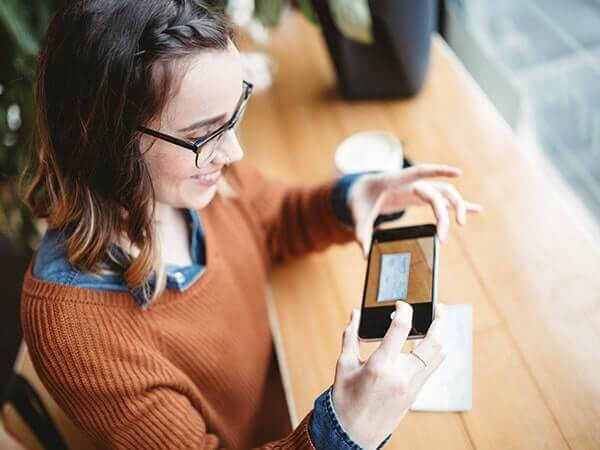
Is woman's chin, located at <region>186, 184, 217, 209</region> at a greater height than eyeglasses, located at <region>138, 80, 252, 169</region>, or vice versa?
eyeglasses, located at <region>138, 80, 252, 169</region>

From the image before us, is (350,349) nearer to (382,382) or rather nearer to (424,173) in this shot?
(382,382)

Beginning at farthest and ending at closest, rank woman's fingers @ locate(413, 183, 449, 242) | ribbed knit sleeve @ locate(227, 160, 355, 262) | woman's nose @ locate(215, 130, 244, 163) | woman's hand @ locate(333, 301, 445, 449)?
ribbed knit sleeve @ locate(227, 160, 355, 262) → woman's fingers @ locate(413, 183, 449, 242) → woman's nose @ locate(215, 130, 244, 163) → woman's hand @ locate(333, 301, 445, 449)

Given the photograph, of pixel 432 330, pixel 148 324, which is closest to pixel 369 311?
pixel 432 330

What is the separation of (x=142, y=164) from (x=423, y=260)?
0.40m

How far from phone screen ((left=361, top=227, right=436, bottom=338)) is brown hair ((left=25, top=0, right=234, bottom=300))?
302mm

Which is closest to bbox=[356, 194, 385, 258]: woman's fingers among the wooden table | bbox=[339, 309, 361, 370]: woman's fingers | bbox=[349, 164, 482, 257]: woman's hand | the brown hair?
bbox=[349, 164, 482, 257]: woman's hand

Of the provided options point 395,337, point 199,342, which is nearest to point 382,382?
point 395,337

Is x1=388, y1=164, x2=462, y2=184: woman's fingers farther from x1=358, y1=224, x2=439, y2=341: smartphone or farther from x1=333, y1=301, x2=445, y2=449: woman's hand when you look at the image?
x1=333, y1=301, x2=445, y2=449: woman's hand

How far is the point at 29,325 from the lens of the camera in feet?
2.53

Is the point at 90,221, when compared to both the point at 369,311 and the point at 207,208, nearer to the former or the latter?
the point at 207,208

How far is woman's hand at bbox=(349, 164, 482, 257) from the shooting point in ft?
3.06

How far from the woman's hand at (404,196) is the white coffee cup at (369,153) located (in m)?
0.13

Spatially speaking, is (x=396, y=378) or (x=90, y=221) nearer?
(x=396, y=378)

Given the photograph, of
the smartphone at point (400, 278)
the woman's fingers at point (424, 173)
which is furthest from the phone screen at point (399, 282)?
the woman's fingers at point (424, 173)
